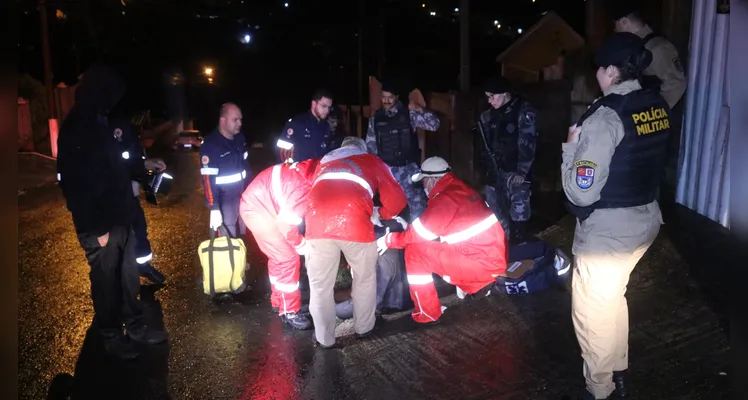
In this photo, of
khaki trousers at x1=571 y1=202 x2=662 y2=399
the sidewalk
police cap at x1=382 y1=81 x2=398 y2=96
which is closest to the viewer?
khaki trousers at x1=571 y1=202 x2=662 y2=399

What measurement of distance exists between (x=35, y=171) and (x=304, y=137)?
31.3ft

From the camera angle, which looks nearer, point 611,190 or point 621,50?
point 621,50

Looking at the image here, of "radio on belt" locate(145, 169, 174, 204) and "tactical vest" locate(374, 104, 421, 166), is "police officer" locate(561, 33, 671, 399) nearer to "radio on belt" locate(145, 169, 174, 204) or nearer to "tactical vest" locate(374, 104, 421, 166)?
"tactical vest" locate(374, 104, 421, 166)

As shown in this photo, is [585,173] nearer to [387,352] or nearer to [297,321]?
[387,352]

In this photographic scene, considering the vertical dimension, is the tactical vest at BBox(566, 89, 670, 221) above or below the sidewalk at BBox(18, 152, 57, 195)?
above

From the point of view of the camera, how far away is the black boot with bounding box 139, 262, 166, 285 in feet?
19.1

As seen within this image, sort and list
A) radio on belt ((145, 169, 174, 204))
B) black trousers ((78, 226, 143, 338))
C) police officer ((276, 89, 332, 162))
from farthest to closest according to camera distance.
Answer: police officer ((276, 89, 332, 162))
radio on belt ((145, 169, 174, 204))
black trousers ((78, 226, 143, 338))

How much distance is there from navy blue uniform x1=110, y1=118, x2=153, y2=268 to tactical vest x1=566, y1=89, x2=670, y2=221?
3.47 meters

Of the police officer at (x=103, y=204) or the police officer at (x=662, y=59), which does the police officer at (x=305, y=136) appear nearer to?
the police officer at (x=103, y=204)

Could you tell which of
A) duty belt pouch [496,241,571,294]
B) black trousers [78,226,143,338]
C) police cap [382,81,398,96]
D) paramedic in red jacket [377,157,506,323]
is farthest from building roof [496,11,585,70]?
black trousers [78,226,143,338]

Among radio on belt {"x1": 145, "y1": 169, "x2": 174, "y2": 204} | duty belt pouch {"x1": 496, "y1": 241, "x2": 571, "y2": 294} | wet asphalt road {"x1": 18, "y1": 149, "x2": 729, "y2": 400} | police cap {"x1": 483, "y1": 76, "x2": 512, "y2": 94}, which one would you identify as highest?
police cap {"x1": 483, "y1": 76, "x2": 512, "y2": 94}

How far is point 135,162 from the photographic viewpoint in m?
5.14

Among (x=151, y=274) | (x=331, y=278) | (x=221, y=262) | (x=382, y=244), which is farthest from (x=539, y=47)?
(x=331, y=278)

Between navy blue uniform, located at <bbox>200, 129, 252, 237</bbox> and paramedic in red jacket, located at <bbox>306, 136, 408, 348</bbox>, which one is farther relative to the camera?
navy blue uniform, located at <bbox>200, 129, 252, 237</bbox>
